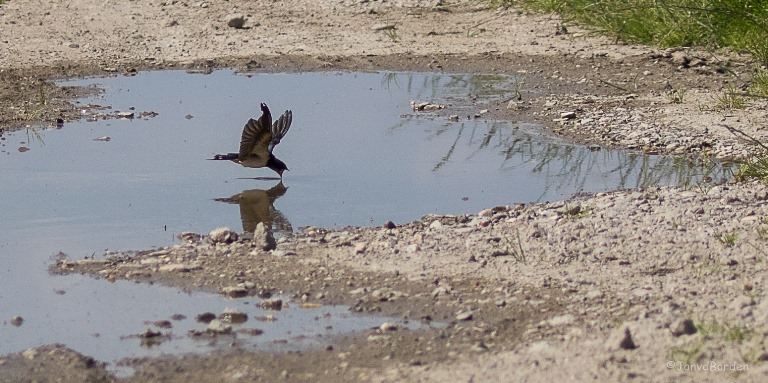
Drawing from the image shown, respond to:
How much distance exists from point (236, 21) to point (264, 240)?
713 cm

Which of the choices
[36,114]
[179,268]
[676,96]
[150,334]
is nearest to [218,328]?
[150,334]

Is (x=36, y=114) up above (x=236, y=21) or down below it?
below

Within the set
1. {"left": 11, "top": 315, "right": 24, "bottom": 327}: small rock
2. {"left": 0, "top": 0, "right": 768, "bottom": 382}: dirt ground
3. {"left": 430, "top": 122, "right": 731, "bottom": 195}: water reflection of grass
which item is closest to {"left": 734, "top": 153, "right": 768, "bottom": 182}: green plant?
{"left": 0, "top": 0, "right": 768, "bottom": 382}: dirt ground

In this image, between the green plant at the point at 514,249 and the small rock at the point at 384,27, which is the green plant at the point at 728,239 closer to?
the green plant at the point at 514,249

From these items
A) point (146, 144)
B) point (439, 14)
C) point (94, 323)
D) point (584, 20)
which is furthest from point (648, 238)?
point (439, 14)

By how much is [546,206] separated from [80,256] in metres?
2.30

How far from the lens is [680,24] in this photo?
10.6 meters

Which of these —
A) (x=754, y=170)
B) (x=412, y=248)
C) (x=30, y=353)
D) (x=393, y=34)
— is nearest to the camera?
(x=30, y=353)

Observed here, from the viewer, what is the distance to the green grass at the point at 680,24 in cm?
953

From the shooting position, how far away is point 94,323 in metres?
4.88

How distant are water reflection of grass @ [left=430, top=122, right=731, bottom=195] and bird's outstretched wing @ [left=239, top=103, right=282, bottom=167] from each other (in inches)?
40.1

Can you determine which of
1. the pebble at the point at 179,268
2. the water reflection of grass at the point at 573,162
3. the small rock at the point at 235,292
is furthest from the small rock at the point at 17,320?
the water reflection of grass at the point at 573,162

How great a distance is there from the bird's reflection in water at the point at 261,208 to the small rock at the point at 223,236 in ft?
1.64

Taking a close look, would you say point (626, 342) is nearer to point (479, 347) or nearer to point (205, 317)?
point (479, 347)
